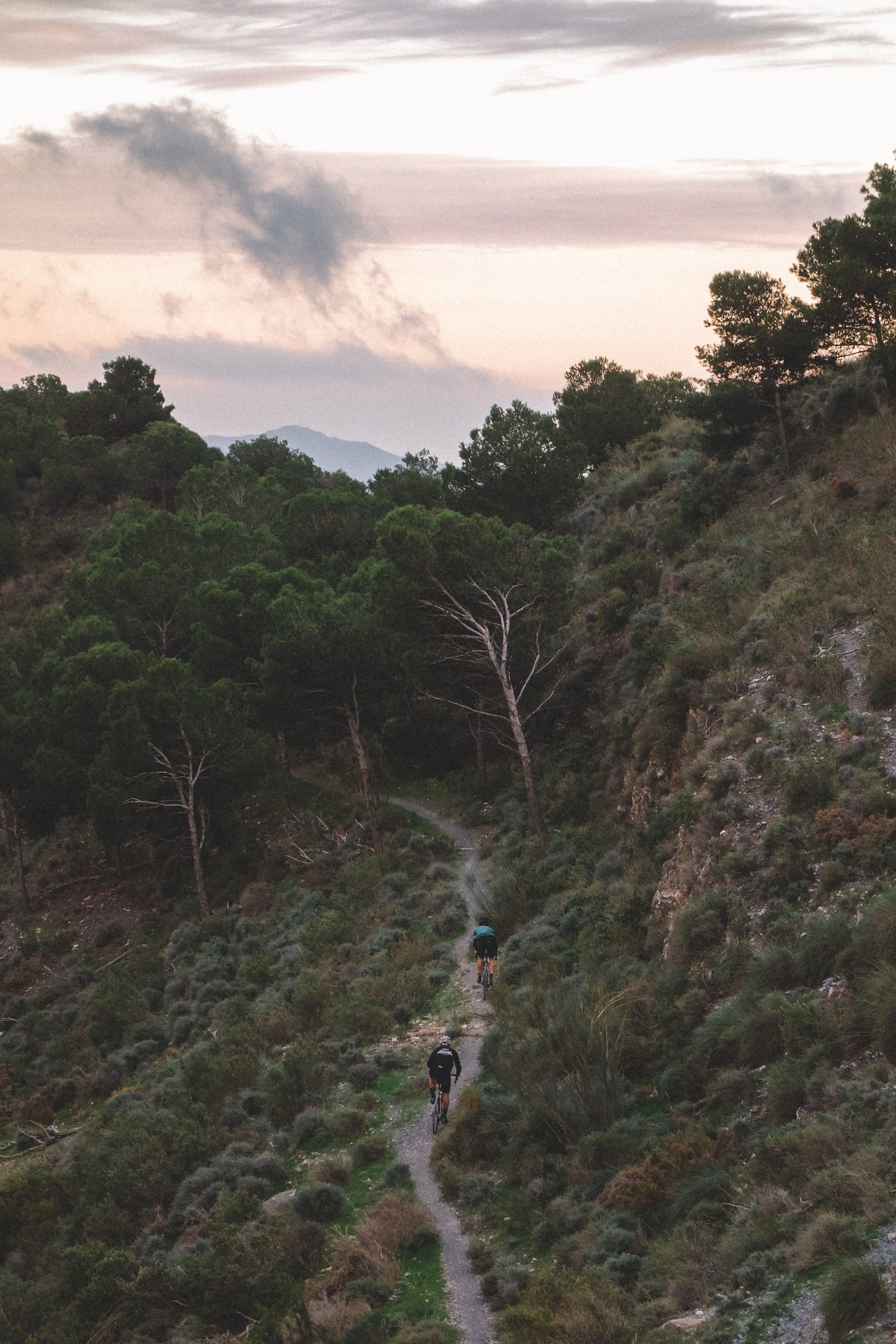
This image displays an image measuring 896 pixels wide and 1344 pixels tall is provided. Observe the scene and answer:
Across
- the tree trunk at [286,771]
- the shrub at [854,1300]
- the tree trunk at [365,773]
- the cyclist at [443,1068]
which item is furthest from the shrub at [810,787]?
the tree trunk at [286,771]

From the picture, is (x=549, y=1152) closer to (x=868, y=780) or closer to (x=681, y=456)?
(x=868, y=780)

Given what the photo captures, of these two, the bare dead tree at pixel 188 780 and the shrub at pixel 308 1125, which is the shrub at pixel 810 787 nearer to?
the shrub at pixel 308 1125

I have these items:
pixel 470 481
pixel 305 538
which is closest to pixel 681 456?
pixel 470 481

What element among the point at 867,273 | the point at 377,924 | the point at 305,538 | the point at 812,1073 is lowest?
the point at 377,924

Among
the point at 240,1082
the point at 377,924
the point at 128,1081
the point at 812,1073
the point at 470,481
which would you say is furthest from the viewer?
the point at 470,481

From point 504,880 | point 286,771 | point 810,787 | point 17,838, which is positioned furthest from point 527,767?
point 17,838

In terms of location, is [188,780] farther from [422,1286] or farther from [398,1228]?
[422,1286]

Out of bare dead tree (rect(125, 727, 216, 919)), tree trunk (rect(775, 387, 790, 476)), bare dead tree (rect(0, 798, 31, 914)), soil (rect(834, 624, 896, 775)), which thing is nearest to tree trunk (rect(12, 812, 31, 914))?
bare dead tree (rect(0, 798, 31, 914))

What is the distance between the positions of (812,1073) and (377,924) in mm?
17684

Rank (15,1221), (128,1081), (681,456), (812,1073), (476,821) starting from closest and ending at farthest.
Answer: (812,1073) → (15,1221) → (128,1081) → (476,821) → (681,456)

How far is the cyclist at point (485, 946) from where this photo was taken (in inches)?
846

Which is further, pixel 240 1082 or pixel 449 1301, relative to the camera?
pixel 240 1082

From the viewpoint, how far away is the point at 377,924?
2869cm

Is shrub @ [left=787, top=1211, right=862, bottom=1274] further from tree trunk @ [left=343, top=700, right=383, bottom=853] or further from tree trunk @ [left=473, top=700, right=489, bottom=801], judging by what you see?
tree trunk @ [left=473, top=700, right=489, bottom=801]
